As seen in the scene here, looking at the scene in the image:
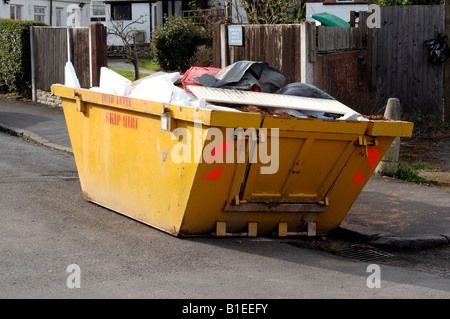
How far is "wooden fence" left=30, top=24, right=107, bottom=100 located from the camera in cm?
1471

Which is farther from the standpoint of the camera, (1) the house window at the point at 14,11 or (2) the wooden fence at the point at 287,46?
(1) the house window at the point at 14,11

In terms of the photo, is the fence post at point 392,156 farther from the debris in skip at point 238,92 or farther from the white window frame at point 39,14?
the white window frame at point 39,14

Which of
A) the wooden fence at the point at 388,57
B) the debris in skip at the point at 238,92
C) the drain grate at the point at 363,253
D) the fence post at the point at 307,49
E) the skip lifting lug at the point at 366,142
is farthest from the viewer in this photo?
the wooden fence at the point at 388,57

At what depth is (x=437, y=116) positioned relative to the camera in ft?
42.6

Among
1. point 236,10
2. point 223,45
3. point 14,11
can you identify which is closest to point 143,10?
point 14,11

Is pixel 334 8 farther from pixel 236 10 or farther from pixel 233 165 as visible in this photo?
pixel 233 165

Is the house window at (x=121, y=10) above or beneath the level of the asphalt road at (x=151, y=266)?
above

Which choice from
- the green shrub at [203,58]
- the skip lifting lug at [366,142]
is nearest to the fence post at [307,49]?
the skip lifting lug at [366,142]

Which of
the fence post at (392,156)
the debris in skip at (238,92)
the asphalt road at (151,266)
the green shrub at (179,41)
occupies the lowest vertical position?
the asphalt road at (151,266)

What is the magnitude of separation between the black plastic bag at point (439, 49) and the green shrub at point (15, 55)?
9629mm

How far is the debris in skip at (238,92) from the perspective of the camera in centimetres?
589

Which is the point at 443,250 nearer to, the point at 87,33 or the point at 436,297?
the point at 436,297

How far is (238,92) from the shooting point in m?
6.15

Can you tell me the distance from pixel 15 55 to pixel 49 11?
53.0 feet
